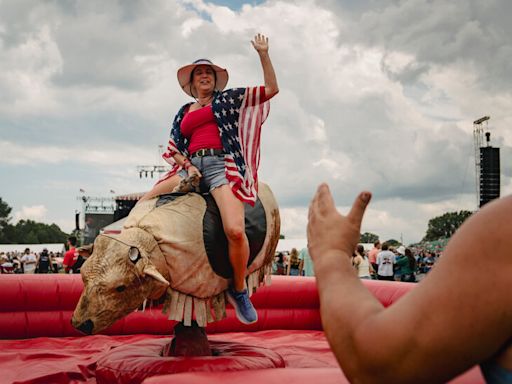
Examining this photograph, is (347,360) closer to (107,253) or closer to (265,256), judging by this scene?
(107,253)

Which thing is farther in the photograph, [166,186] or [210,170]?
[166,186]

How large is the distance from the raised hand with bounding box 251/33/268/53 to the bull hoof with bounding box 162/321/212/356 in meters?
1.54

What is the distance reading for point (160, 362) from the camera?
2682 mm

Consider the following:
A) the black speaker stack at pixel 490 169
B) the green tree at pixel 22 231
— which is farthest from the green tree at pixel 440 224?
the black speaker stack at pixel 490 169

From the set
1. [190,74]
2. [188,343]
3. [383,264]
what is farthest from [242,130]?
[383,264]

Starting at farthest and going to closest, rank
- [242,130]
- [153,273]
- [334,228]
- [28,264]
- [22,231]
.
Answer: [22,231]
[28,264]
[242,130]
[153,273]
[334,228]

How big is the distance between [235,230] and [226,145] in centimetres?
55

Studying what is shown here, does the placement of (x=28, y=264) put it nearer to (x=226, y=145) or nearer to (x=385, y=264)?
(x=385, y=264)

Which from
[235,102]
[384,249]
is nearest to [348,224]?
[235,102]

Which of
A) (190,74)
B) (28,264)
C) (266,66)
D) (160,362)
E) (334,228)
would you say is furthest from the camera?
(28,264)

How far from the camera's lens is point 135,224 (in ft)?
9.08

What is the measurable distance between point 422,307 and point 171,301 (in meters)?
2.20

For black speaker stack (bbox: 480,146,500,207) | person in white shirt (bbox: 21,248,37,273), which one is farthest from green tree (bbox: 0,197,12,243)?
black speaker stack (bbox: 480,146,500,207)

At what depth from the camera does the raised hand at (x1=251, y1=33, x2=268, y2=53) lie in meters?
2.80
